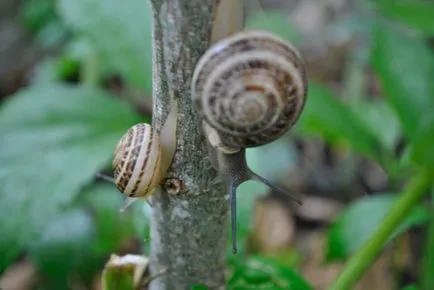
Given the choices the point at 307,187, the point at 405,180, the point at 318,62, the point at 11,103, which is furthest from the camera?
the point at 318,62

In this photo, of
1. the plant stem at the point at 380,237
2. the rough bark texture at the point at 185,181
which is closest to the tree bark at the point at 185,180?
the rough bark texture at the point at 185,181

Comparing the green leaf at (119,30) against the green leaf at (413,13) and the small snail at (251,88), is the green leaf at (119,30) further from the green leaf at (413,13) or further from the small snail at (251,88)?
the small snail at (251,88)

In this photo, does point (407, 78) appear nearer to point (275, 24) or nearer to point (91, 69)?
point (91, 69)

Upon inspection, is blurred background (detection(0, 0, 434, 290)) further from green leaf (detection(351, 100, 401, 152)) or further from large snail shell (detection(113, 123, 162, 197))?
large snail shell (detection(113, 123, 162, 197))

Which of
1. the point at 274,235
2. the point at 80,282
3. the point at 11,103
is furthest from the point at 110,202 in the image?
the point at 274,235

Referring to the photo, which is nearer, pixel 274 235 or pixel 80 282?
pixel 80 282

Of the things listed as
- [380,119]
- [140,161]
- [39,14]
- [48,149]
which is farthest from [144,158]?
[39,14]

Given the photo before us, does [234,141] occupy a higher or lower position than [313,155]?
higher

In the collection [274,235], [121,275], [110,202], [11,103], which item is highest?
[121,275]

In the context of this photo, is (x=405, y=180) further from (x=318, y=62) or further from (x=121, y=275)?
(x=121, y=275)
